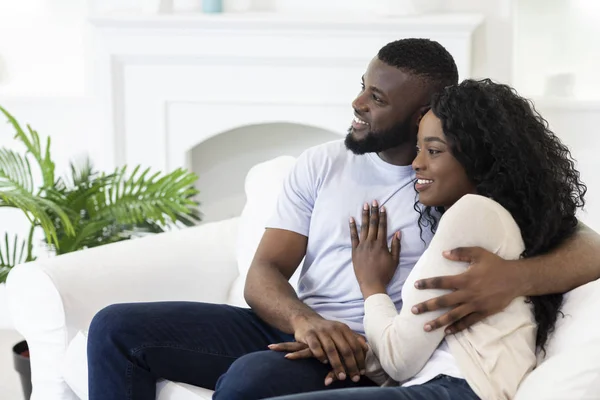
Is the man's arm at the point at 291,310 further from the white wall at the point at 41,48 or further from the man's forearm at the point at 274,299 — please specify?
the white wall at the point at 41,48

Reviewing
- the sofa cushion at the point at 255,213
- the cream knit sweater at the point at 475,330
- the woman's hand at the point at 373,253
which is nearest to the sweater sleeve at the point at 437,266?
the cream knit sweater at the point at 475,330

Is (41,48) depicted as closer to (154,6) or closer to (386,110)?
(154,6)

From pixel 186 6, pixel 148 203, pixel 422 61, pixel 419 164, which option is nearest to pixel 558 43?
pixel 186 6

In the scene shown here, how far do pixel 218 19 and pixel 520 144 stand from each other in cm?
205

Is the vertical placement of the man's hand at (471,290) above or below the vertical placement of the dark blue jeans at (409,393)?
above

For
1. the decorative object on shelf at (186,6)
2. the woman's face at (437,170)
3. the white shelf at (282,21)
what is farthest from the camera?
the decorative object on shelf at (186,6)

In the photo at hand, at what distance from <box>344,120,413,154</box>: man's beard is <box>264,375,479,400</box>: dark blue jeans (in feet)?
1.90

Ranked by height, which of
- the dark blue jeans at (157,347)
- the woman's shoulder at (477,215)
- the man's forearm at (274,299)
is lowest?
the dark blue jeans at (157,347)

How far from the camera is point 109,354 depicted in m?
1.83

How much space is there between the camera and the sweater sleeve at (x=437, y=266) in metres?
1.56

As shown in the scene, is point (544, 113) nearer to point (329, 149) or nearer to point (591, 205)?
A: point (591, 205)

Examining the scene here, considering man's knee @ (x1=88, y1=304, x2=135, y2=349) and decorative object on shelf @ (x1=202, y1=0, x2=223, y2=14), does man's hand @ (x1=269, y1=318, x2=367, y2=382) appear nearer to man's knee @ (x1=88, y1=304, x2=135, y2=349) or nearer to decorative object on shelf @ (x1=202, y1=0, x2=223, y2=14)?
man's knee @ (x1=88, y1=304, x2=135, y2=349)

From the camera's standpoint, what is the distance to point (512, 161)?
1.62 meters

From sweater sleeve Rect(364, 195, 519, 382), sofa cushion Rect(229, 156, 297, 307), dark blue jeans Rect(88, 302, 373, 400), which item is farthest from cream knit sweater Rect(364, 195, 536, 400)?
sofa cushion Rect(229, 156, 297, 307)
